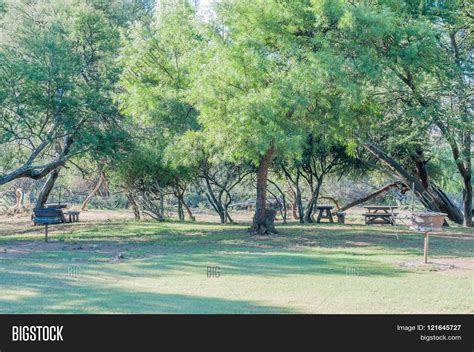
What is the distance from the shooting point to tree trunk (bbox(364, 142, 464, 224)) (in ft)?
92.3

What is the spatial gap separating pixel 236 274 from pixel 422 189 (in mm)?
18953

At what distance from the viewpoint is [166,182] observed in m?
29.0

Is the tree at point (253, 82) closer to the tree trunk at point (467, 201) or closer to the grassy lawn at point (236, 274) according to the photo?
the grassy lawn at point (236, 274)

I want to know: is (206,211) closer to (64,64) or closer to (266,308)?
(64,64)

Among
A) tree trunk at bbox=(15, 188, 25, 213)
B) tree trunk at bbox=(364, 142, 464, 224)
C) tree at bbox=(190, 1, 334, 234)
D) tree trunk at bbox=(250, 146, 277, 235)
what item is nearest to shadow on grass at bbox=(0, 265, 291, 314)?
tree at bbox=(190, 1, 334, 234)

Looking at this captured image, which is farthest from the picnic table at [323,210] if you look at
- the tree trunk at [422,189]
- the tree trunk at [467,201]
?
the tree trunk at [467,201]

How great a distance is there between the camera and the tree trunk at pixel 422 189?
28.1 meters

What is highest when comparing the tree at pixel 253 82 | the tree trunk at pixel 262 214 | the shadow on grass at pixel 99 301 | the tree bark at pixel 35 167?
the tree at pixel 253 82

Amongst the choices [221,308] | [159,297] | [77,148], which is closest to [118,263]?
[159,297]

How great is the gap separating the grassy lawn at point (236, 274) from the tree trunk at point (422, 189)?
7.62 metres

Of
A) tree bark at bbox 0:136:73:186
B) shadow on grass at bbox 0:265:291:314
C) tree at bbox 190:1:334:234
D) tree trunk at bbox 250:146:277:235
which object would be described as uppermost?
tree at bbox 190:1:334:234

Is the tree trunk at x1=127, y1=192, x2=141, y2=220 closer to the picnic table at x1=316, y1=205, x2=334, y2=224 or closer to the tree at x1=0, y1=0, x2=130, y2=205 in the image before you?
the tree at x1=0, y1=0, x2=130, y2=205

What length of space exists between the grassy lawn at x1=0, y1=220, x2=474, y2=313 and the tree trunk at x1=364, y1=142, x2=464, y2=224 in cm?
762

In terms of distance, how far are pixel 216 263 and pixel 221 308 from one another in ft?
17.0
